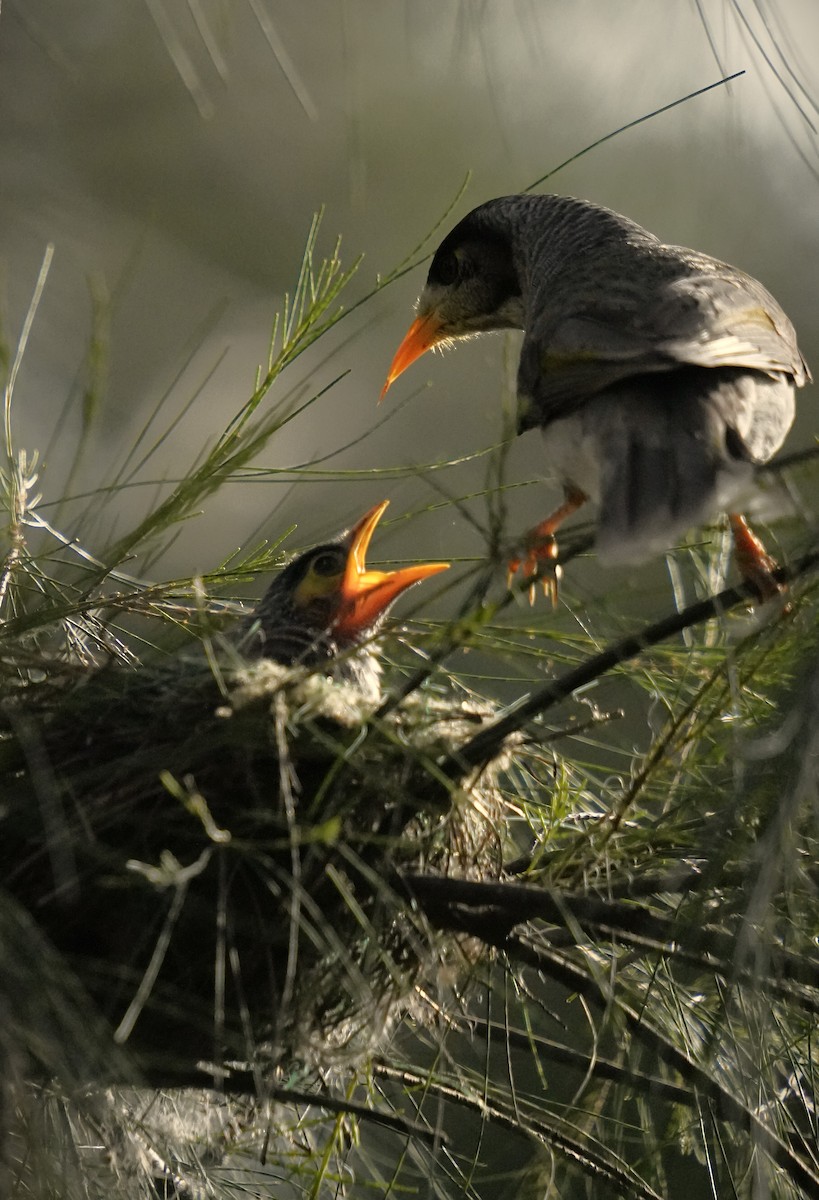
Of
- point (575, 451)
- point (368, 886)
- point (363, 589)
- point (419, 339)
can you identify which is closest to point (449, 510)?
point (419, 339)

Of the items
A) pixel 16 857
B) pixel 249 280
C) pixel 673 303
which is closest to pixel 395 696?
pixel 16 857

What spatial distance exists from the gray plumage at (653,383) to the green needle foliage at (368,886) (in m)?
0.24

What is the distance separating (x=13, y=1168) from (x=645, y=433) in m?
1.90

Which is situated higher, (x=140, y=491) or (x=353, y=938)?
(x=353, y=938)

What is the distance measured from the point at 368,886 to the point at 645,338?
1423 mm

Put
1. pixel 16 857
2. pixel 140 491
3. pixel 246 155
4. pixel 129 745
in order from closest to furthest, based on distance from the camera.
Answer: pixel 16 857
pixel 129 745
pixel 140 491
pixel 246 155

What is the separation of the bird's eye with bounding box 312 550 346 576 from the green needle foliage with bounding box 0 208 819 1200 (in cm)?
72

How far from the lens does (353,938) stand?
268 centimetres

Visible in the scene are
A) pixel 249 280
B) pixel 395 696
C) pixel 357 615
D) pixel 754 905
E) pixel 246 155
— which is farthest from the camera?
pixel 246 155

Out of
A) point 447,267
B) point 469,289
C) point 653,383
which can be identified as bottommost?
point 469,289

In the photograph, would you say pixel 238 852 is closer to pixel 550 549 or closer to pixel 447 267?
pixel 550 549

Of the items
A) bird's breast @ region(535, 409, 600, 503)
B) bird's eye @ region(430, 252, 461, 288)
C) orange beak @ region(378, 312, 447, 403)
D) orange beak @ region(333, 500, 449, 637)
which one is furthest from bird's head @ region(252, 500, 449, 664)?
bird's eye @ region(430, 252, 461, 288)

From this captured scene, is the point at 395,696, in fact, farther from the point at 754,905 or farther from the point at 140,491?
the point at 140,491

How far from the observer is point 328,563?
12.7 ft
